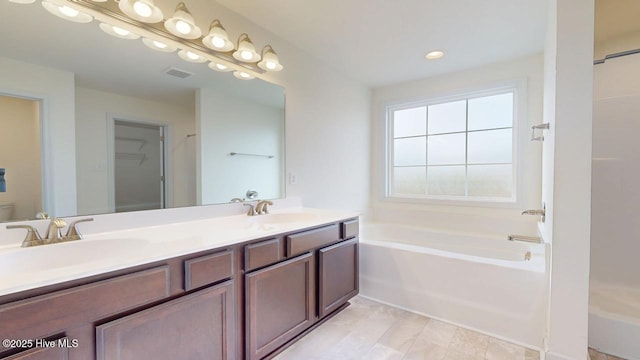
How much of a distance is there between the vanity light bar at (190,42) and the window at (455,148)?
6.80ft

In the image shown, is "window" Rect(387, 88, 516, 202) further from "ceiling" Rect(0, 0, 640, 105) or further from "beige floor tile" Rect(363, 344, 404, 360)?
"beige floor tile" Rect(363, 344, 404, 360)

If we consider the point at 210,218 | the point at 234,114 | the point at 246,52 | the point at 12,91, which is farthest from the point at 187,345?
the point at 246,52

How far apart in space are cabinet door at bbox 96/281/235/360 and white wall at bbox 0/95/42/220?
29.7 inches

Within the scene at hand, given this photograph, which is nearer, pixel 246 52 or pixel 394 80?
pixel 246 52

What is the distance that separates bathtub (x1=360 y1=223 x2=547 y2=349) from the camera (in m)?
1.79

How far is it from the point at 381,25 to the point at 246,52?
108 cm

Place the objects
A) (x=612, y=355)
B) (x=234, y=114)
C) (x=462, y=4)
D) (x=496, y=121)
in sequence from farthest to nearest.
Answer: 1. (x=496, y=121)
2. (x=234, y=114)
3. (x=462, y=4)
4. (x=612, y=355)

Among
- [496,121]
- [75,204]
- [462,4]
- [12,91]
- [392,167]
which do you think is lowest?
[75,204]

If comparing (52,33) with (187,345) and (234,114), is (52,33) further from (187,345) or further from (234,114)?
(187,345)

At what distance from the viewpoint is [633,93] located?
2.09 metres

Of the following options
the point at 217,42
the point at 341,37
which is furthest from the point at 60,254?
the point at 341,37

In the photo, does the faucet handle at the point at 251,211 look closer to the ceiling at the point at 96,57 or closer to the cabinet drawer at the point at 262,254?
the cabinet drawer at the point at 262,254

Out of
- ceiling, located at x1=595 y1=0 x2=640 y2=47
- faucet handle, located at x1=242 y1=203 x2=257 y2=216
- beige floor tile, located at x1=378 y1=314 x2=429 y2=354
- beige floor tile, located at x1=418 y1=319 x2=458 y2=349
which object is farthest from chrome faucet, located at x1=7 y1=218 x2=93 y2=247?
ceiling, located at x1=595 y1=0 x2=640 y2=47

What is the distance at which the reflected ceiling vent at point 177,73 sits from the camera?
171 centimetres
